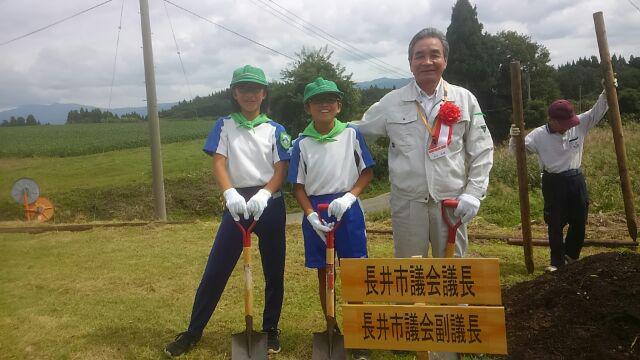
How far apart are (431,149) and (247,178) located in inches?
48.4

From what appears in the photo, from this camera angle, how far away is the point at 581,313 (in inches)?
124

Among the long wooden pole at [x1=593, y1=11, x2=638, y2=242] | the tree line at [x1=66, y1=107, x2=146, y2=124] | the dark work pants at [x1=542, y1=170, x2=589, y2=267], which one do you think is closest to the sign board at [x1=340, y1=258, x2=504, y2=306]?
the dark work pants at [x1=542, y1=170, x2=589, y2=267]

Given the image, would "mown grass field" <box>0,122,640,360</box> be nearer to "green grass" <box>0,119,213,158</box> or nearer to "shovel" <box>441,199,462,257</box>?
Result: "shovel" <box>441,199,462,257</box>

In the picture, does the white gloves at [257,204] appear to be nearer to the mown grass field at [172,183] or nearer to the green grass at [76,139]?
the mown grass field at [172,183]

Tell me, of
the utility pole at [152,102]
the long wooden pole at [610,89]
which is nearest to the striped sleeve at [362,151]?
the long wooden pole at [610,89]

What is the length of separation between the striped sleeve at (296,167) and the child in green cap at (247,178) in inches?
5.3

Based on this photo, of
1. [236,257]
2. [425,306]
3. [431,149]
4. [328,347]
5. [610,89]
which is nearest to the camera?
[425,306]

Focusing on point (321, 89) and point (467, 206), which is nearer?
point (467, 206)

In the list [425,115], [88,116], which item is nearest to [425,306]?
[425,115]

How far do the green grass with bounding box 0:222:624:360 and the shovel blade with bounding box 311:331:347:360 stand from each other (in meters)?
0.40

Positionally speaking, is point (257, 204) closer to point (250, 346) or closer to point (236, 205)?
point (236, 205)

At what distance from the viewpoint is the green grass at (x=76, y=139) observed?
77.8ft

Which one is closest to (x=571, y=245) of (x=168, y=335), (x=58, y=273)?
(x=168, y=335)

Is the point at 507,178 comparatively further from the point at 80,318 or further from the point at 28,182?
the point at 28,182
